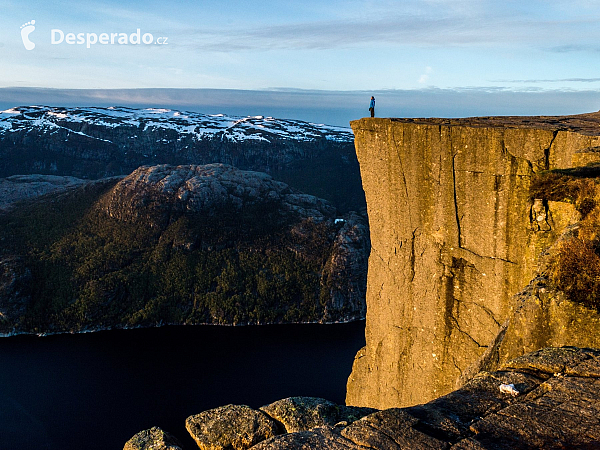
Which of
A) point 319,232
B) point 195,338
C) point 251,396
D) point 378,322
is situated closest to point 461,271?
point 378,322

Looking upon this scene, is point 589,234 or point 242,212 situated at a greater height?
point 589,234

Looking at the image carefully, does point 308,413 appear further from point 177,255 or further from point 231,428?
point 177,255

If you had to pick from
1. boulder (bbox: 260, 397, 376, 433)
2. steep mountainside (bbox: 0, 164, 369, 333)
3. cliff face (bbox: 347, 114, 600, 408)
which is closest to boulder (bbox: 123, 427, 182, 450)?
boulder (bbox: 260, 397, 376, 433)

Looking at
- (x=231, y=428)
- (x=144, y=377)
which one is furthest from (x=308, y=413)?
(x=144, y=377)

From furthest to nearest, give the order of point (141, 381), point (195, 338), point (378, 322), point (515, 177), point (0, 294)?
point (0, 294) < point (195, 338) < point (141, 381) < point (378, 322) < point (515, 177)

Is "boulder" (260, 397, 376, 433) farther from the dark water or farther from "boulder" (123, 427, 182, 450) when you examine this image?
the dark water

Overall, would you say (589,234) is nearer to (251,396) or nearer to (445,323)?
(445,323)
